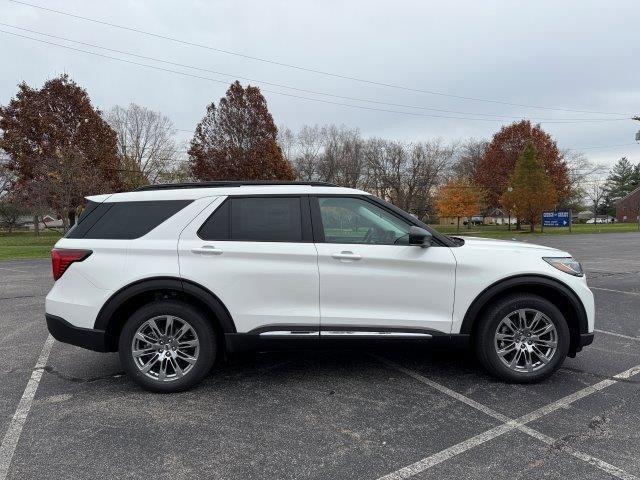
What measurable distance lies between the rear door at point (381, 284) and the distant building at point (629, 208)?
9361cm

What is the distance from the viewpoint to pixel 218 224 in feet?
12.7

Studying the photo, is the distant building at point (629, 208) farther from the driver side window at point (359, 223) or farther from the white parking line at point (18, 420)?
the white parking line at point (18, 420)

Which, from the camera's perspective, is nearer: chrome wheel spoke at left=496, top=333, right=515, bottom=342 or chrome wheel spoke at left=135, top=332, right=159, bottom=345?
chrome wheel spoke at left=135, top=332, right=159, bottom=345

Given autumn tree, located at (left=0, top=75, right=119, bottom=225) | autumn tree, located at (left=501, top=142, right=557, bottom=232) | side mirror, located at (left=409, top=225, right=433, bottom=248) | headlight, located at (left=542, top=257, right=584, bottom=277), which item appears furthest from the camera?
autumn tree, located at (left=501, top=142, right=557, bottom=232)

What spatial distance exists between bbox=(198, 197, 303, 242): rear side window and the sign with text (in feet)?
132

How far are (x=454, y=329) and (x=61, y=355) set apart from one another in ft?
13.8

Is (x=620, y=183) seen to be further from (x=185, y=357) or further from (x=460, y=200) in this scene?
(x=185, y=357)

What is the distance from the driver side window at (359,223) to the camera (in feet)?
12.6

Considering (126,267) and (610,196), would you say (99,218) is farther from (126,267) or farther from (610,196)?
(610,196)

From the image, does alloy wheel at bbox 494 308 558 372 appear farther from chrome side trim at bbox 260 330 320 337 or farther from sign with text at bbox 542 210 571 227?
sign with text at bbox 542 210 571 227

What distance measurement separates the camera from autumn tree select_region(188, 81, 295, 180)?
29.4 metres

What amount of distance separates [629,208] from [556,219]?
5743 centimetres

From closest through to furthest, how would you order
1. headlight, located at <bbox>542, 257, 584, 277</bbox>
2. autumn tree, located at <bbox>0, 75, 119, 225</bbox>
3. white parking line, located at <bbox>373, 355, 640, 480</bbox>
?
white parking line, located at <bbox>373, 355, 640, 480</bbox>, headlight, located at <bbox>542, 257, 584, 277</bbox>, autumn tree, located at <bbox>0, 75, 119, 225</bbox>

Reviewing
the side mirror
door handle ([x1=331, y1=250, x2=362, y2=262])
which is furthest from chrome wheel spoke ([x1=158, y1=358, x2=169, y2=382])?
the side mirror
